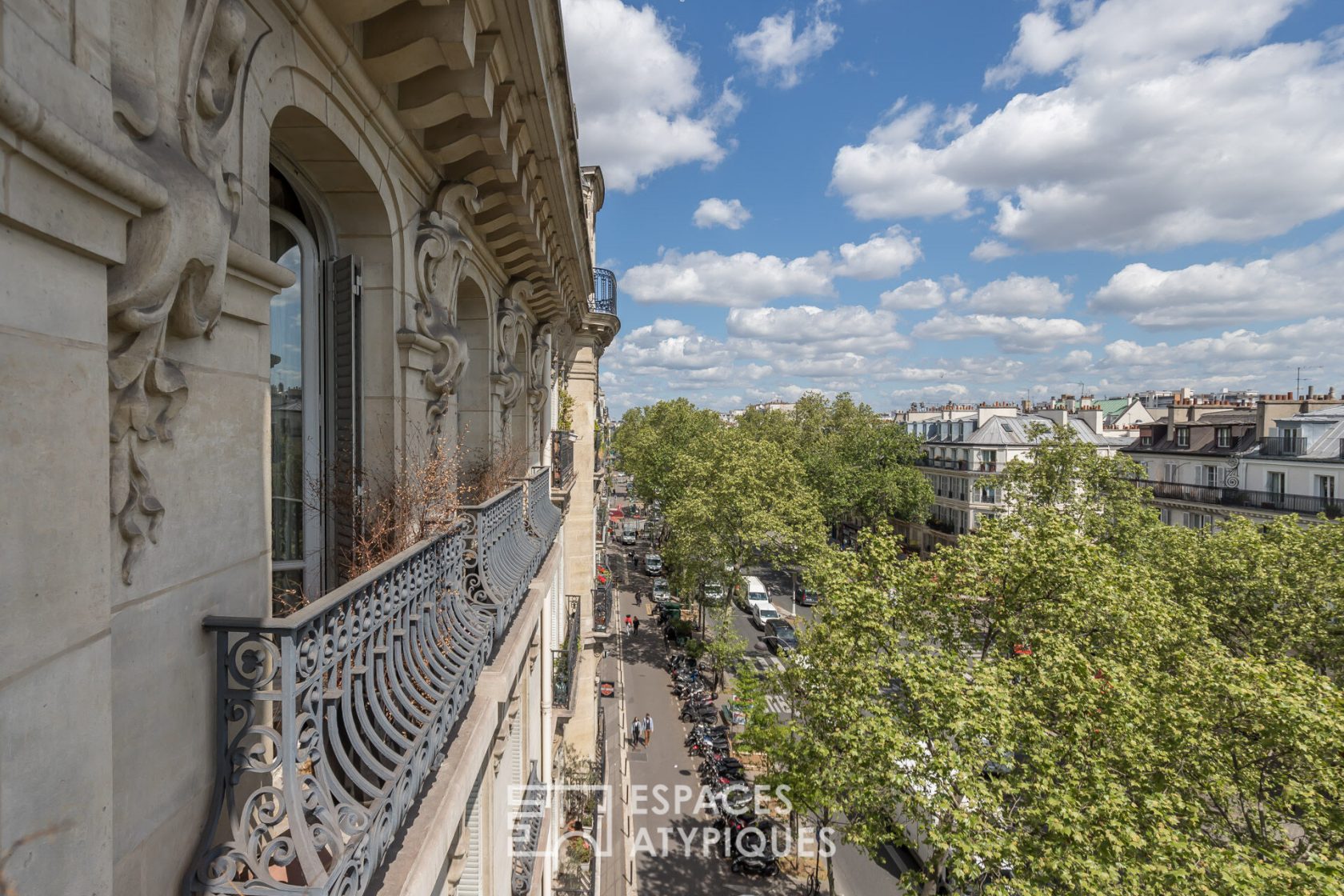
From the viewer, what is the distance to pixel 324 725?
2.66 metres

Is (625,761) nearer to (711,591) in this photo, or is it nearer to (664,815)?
(664,815)

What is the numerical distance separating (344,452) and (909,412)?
74.3m

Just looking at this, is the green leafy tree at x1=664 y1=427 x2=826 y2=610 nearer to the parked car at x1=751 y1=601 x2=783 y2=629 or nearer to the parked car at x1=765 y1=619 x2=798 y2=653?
the parked car at x1=765 y1=619 x2=798 y2=653

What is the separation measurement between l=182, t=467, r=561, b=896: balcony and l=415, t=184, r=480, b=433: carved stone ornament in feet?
6.64

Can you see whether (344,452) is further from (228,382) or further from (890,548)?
(890,548)

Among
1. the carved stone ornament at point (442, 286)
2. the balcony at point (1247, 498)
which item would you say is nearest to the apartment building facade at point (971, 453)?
the balcony at point (1247, 498)

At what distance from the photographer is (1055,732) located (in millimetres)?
10562

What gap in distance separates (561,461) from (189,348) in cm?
1111

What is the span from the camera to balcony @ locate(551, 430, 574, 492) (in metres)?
12.4

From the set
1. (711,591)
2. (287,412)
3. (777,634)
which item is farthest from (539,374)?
(777,634)

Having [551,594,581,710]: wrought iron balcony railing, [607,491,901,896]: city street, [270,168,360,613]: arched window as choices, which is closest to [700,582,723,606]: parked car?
[607,491,901,896]: city street

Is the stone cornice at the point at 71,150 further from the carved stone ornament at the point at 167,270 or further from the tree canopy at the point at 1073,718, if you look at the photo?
the tree canopy at the point at 1073,718

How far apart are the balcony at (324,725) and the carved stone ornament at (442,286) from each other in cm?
202

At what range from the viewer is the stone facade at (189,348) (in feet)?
5.02
